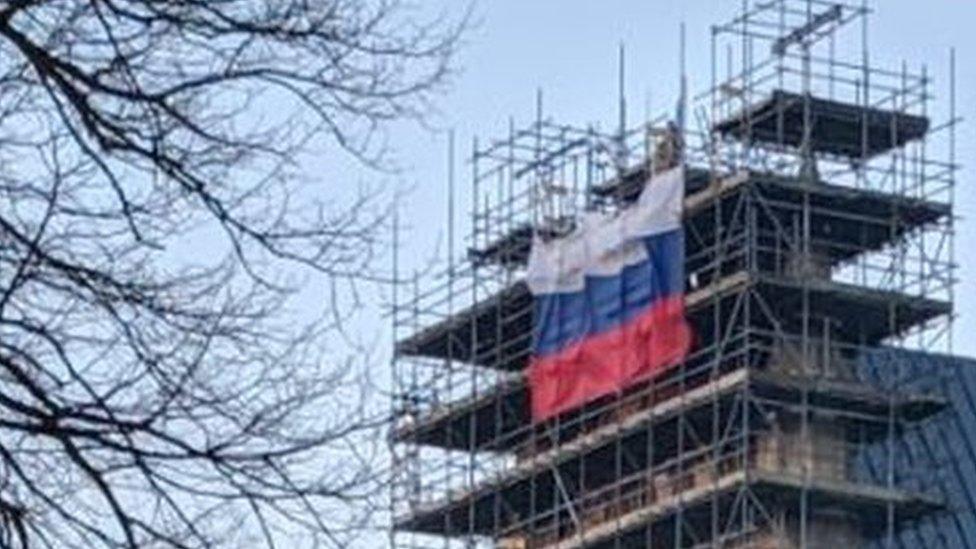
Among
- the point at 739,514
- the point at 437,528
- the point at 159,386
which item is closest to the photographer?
the point at 159,386

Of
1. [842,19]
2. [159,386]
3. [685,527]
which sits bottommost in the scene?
[159,386]

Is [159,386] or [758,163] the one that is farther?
[758,163]

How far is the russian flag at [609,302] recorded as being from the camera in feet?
277

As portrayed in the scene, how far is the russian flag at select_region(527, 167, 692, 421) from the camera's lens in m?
84.4

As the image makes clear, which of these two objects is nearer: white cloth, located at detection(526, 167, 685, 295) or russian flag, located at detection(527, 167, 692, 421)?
russian flag, located at detection(527, 167, 692, 421)

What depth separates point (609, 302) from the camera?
87.1m

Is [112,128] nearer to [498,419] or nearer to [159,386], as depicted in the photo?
[159,386]

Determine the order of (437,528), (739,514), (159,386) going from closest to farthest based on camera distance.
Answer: (159,386) < (739,514) < (437,528)

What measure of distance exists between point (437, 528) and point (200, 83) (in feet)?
220

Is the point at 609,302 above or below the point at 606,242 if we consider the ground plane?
below

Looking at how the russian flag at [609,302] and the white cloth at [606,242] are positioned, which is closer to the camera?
the russian flag at [609,302]

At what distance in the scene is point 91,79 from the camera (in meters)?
22.5

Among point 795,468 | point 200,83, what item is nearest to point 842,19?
point 795,468

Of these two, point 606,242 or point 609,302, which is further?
point 609,302
